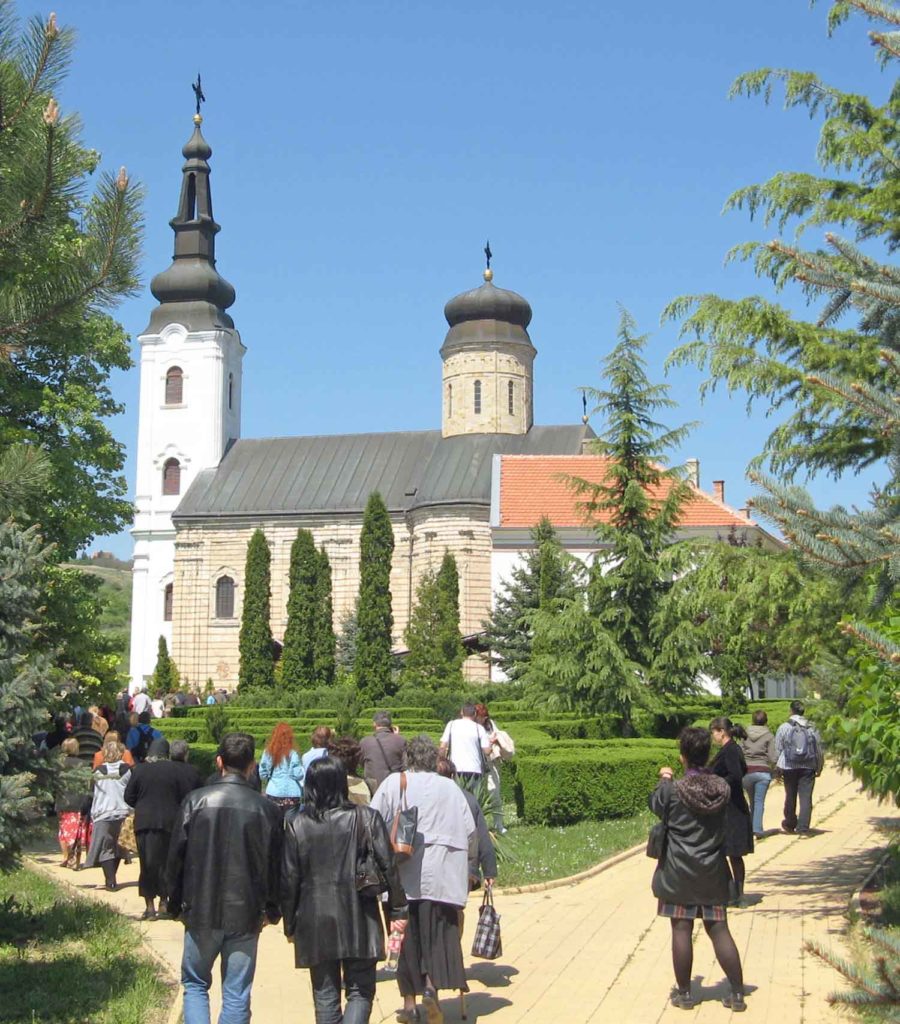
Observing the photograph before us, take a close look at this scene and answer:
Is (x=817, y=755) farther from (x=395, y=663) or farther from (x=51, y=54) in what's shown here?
(x=395, y=663)

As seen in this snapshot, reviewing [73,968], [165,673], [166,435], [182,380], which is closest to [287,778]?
[73,968]

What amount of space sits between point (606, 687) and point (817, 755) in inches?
275

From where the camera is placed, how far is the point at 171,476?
56.5m

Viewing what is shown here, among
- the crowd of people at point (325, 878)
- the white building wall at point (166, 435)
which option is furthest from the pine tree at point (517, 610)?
the crowd of people at point (325, 878)

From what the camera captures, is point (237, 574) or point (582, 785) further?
point (237, 574)

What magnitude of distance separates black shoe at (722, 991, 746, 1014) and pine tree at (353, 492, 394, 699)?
106ft

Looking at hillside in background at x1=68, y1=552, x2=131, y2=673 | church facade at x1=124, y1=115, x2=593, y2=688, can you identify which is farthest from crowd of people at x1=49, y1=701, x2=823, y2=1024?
hillside in background at x1=68, y1=552, x2=131, y2=673

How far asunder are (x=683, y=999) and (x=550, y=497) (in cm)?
3618

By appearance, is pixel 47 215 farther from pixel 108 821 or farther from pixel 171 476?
pixel 171 476

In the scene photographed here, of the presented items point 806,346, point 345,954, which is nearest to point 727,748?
point 806,346

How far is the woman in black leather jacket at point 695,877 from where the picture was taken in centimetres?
709

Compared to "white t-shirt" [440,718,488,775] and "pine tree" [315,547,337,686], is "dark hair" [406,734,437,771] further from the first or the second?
"pine tree" [315,547,337,686]

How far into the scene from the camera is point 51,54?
667 cm

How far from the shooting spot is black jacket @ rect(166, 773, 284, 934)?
5898 mm
